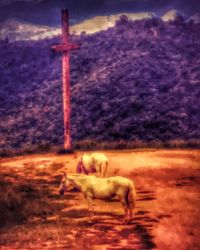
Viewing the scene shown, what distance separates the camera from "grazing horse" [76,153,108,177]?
12666mm

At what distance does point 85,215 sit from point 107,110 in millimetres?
27911

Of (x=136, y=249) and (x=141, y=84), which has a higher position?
(x=141, y=84)

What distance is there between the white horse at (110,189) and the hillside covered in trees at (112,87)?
22098mm

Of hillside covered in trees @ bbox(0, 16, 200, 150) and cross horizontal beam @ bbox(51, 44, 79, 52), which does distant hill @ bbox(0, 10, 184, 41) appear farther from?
cross horizontal beam @ bbox(51, 44, 79, 52)

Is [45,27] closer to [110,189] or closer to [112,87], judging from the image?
[112,87]

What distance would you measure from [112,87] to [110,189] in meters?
32.1

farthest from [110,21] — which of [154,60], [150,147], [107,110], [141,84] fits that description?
[150,147]

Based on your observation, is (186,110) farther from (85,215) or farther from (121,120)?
(85,215)

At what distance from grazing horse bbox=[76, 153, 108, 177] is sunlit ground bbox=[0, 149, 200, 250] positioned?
1.03 meters

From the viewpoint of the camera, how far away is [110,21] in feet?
184

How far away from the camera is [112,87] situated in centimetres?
4044

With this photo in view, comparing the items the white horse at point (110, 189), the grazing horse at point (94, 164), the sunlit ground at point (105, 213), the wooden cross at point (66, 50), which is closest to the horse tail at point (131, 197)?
the white horse at point (110, 189)

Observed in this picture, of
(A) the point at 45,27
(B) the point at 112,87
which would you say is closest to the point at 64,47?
(B) the point at 112,87

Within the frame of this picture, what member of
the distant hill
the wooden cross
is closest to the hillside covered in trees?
the distant hill
